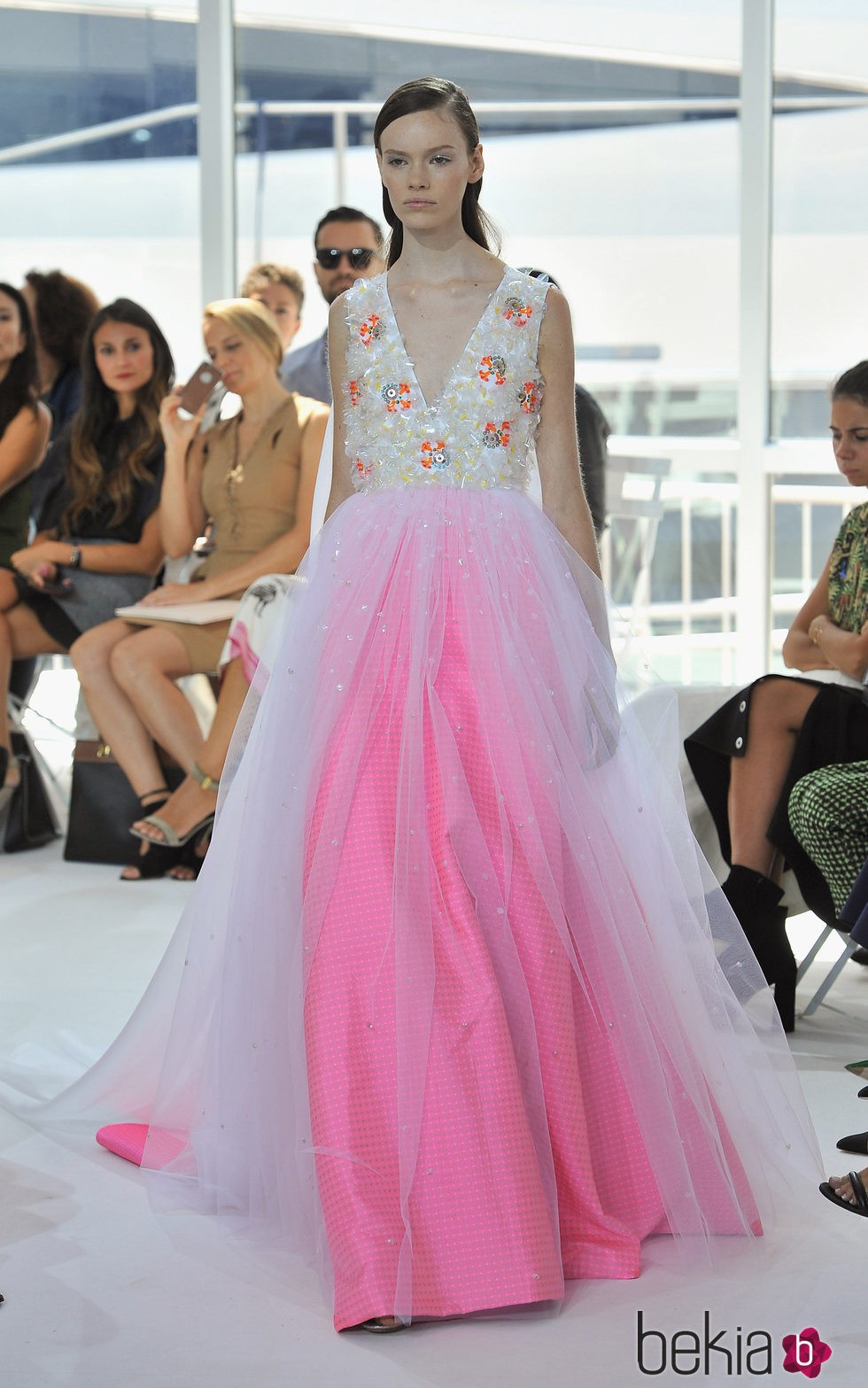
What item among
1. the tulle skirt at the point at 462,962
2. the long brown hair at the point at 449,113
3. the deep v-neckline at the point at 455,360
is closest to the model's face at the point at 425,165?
the long brown hair at the point at 449,113

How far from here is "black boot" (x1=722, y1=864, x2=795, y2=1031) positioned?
2.81m

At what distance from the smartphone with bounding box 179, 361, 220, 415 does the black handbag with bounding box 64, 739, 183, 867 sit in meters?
0.91

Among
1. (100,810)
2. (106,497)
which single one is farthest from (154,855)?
Result: (106,497)

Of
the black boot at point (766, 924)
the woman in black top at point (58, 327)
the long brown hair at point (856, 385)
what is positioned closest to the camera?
the black boot at point (766, 924)

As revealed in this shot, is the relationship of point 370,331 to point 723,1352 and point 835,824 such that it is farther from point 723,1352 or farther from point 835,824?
point 723,1352

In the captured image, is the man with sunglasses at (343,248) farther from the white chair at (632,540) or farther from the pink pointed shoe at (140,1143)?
the pink pointed shoe at (140,1143)

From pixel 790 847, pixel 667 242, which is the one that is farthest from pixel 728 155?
pixel 790 847

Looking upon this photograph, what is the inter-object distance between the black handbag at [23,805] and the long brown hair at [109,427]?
60 centimetres

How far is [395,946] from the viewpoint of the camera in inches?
73.9

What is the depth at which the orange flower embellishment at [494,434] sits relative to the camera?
6.91 ft

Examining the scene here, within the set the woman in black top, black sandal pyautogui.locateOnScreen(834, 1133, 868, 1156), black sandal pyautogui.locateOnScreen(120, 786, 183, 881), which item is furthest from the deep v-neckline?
the woman in black top

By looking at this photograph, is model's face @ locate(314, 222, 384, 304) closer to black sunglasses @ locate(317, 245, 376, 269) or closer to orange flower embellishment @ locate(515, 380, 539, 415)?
black sunglasses @ locate(317, 245, 376, 269)

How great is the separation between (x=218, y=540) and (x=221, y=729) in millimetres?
590

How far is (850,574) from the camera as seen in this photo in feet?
10.6
